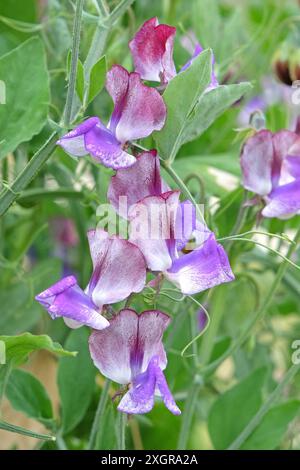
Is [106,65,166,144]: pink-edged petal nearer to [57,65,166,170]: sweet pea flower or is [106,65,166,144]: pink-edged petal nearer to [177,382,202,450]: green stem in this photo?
[57,65,166,170]: sweet pea flower

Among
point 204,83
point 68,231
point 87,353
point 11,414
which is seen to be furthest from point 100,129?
point 68,231

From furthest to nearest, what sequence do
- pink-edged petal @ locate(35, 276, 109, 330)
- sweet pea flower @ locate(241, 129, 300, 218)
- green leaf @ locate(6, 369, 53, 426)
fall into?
green leaf @ locate(6, 369, 53, 426) → sweet pea flower @ locate(241, 129, 300, 218) → pink-edged petal @ locate(35, 276, 109, 330)

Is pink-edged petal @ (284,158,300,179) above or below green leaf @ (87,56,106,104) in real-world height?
below

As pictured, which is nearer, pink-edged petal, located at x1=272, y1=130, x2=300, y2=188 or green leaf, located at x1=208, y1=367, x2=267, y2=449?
pink-edged petal, located at x1=272, y1=130, x2=300, y2=188

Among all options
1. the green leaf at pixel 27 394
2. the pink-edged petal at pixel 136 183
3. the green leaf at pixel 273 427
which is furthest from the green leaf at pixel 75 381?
the pink-edged petal at pixel 136 183

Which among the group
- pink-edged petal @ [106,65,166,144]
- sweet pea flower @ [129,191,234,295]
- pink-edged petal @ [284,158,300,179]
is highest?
pink-edged petal @ [106,65,166,144]

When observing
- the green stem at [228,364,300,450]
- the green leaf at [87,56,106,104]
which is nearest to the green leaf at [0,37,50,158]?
the green leaf at [87,56,106,104]

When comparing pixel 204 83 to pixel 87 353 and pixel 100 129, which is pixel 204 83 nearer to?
pixel 100 129

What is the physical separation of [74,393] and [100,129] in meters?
0.26

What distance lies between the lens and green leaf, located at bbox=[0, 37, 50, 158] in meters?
0.49

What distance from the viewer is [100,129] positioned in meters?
0.39

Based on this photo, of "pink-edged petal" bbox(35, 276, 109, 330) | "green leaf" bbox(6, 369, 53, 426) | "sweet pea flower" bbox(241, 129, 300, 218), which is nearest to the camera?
"pink-edged petal" bbox(35, 276, 109, 330)

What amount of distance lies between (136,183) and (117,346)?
74 mm

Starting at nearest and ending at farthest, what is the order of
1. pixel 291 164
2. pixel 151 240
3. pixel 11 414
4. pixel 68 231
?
pixel 151 240
pixel 291 164
pixel 11 414
pixel 68 231
